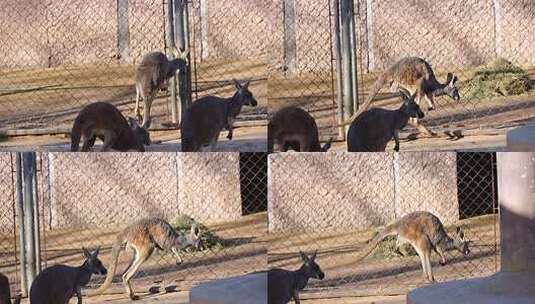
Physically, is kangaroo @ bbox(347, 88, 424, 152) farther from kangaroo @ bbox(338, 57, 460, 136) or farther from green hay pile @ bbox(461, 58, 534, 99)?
green hay pile @ bbox(461, 58, 534, 99)

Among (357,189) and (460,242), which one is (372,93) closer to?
(357,189)

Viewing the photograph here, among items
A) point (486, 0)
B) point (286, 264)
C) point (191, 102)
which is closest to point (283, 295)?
point (286, 264)

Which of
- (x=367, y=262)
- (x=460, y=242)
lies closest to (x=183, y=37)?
(x=367, y=262)

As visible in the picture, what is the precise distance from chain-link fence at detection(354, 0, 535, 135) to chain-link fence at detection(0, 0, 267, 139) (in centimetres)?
61

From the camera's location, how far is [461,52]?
948 centimetres

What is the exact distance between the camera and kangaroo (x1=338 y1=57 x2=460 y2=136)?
9.39 metres

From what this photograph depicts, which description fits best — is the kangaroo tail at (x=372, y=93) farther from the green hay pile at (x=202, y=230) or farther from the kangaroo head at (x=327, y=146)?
the green hay pile at (x=202, y=230)

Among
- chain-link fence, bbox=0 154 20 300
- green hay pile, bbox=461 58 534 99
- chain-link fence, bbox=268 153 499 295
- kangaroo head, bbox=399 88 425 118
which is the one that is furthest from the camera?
chain-link fence, bbox=0 154 20 300

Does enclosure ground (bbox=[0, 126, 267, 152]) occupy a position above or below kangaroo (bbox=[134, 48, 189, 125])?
below

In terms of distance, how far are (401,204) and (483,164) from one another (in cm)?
64

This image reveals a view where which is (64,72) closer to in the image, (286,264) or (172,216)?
(172,216)

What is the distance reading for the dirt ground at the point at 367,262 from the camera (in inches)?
407

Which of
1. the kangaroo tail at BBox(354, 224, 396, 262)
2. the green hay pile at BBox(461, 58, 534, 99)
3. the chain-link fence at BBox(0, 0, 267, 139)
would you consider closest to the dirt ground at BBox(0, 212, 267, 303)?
the kangaroo tail at BBox(354, 224, 396, 262)

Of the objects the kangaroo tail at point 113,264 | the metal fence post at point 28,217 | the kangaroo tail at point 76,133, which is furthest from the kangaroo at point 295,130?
the metal fence post at point 28,217
